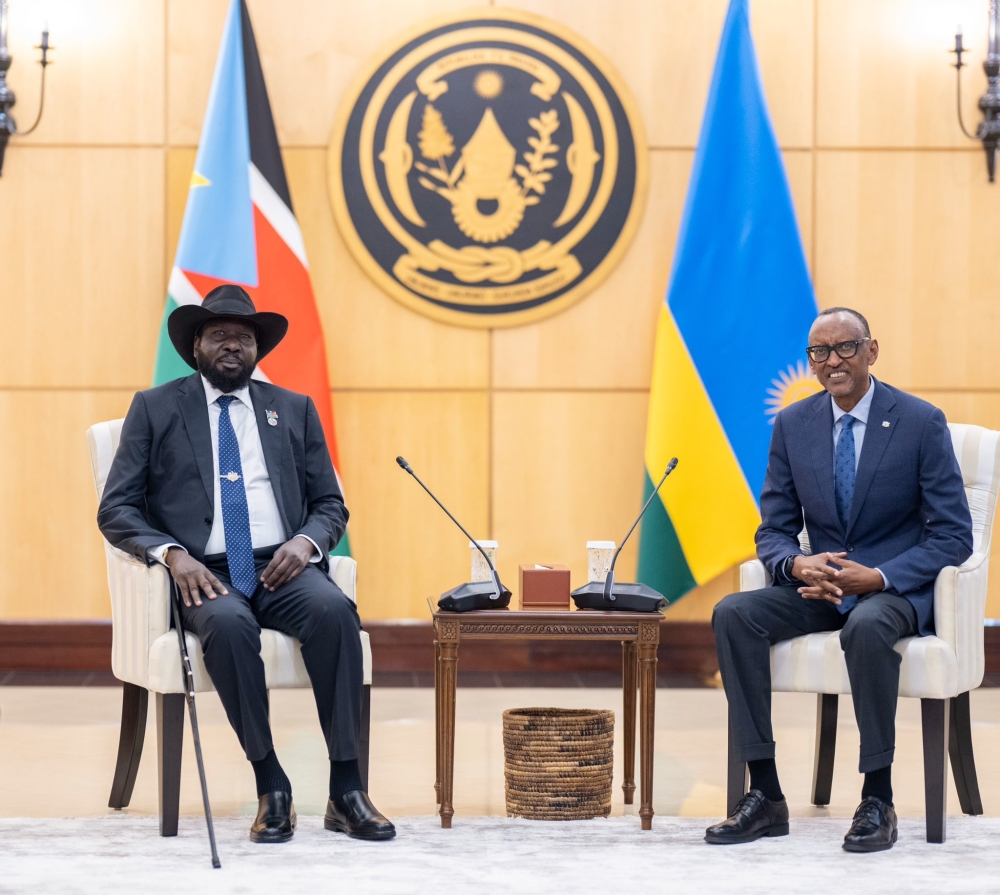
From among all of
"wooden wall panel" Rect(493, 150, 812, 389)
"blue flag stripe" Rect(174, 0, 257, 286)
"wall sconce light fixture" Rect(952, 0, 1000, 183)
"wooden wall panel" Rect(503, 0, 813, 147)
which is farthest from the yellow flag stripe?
"blue flag stripe" Rect(174, 0, 257, 286)

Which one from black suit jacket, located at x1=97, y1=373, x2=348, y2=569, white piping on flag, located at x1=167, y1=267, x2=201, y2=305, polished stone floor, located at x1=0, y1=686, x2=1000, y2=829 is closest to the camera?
black suit jacket, located at x1=97, y1=373, x2=348, y2=569

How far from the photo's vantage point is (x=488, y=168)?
481cm

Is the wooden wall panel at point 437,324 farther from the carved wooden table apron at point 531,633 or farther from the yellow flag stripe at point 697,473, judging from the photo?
the carved wooden table apron at point 531,633

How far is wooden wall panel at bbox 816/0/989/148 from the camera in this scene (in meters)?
4.89

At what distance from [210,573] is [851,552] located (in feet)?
5.16

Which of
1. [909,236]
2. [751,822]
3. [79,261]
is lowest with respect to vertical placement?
[751,822]

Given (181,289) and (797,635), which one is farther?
(181,289)

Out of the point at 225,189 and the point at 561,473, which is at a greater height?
the point at 225,189

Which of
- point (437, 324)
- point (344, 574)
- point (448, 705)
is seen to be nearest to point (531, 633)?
point (448, 705)

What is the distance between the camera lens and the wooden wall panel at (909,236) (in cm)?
491

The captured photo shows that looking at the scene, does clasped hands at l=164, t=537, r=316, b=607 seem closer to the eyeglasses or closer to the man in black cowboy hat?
the man in black cowboy hat

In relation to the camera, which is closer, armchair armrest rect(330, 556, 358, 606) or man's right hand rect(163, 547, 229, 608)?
man's right hand rect(163, 547, 229, 608)

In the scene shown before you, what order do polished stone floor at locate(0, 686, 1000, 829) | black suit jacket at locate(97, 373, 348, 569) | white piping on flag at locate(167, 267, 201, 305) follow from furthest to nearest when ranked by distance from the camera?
white piping on flag at locate(167, 267, 201, 305) → polished stone floor at locate(0, 686, 1000, 829) → black suit jacket at locate(97, 373, 348, 569)

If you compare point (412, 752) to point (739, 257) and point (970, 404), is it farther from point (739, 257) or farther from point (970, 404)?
point (970, 404)
